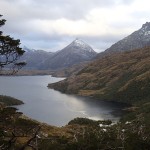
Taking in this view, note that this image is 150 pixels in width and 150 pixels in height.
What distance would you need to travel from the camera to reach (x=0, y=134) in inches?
1421

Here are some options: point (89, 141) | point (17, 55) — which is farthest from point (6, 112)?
point (89, 141)

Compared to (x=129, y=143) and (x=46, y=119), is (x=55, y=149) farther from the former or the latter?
(x=46, y=119)

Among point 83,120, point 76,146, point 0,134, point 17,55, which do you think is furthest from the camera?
point 83,120

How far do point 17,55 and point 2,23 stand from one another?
4035 millimetres

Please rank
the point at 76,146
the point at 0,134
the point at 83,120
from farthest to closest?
the point at 83,120
the point at 76,146
the point at 0,134

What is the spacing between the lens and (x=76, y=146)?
6053 centimetres

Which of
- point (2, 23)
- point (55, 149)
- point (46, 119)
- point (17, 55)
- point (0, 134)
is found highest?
point (2, 23)

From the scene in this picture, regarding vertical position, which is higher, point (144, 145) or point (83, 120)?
point (144, 145)

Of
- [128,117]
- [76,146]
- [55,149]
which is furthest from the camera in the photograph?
[128,117]

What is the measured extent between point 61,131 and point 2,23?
96269 mm

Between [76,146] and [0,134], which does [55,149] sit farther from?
[0,134]

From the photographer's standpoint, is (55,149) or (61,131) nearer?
(55,149)

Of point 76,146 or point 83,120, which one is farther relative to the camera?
point 83,120

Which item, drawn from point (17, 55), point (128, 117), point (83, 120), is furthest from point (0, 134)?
point (128, 117)
